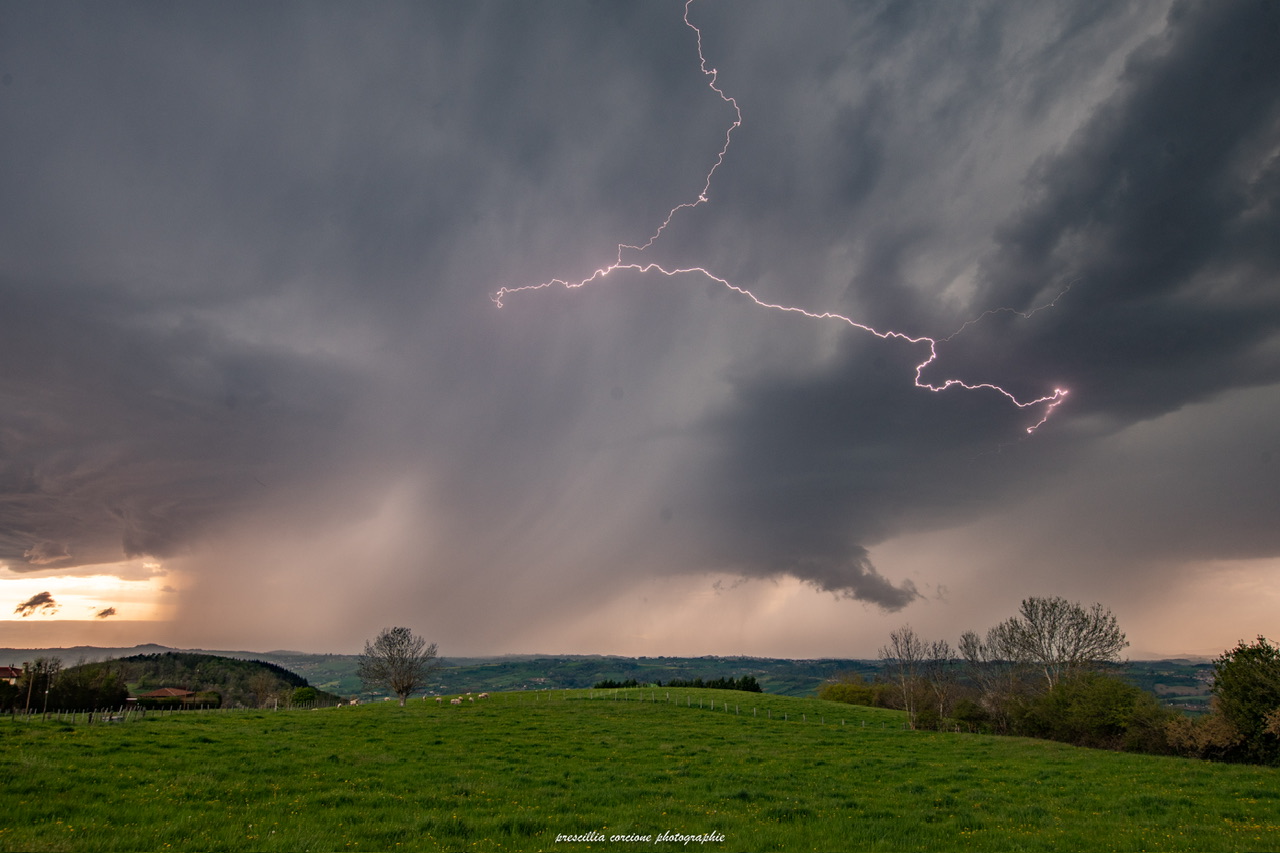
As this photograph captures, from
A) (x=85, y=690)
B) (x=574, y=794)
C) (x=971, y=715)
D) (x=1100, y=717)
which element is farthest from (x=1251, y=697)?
(x=85, y=690)

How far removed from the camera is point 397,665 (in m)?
66.1

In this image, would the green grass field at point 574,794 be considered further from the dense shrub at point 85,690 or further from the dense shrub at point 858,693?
the dense shrub at point 85,690

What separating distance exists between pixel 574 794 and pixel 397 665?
5467 cm

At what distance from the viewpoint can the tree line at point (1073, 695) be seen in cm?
2805

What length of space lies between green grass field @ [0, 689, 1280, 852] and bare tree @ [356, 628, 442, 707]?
31.6 meters

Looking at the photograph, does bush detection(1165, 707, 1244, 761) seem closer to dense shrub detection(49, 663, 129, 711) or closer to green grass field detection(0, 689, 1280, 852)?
green grass field detection(0, 689, 1280, 852)

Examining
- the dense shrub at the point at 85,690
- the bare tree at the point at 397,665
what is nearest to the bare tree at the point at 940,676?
the bare tree at the point at 397,665

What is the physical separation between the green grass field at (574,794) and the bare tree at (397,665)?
1244 inches

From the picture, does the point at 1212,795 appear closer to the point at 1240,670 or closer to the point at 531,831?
the point at 1240,670

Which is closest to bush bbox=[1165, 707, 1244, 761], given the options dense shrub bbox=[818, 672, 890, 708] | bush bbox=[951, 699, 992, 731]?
bush bbox=[951, 699, 992, 731]

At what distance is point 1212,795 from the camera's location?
1927 centimetres

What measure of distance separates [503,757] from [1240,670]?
1357 inches

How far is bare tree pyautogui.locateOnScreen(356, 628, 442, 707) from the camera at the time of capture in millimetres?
65250

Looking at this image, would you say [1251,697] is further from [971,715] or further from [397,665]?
[397,665]
